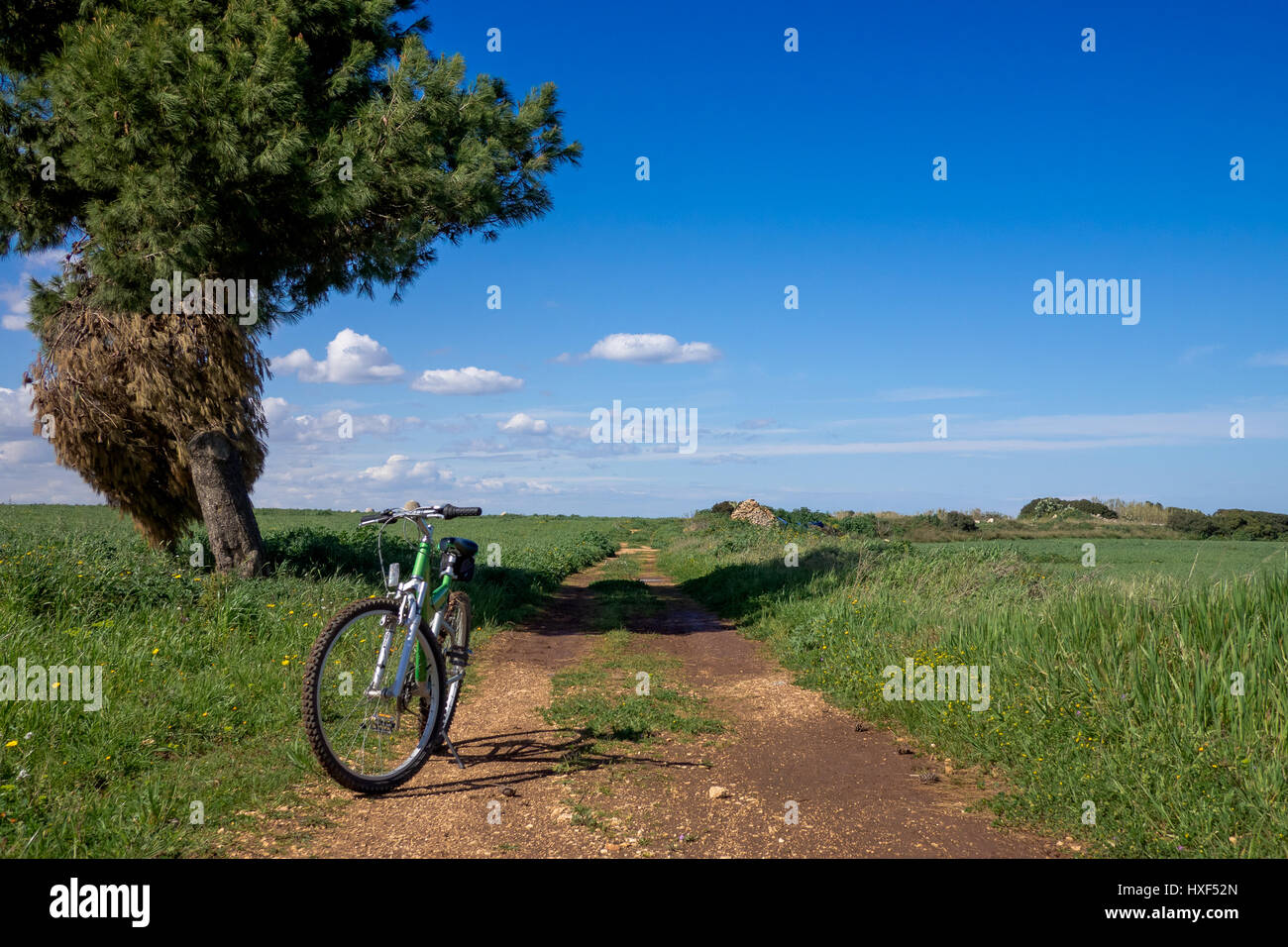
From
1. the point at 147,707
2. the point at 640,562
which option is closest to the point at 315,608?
the point at 147,707

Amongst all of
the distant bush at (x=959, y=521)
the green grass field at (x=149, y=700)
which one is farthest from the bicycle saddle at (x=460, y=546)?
the distant bush at (x=959, y=521)

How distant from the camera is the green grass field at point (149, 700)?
471cm

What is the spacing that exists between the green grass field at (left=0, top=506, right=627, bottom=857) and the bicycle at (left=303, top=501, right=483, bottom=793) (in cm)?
51

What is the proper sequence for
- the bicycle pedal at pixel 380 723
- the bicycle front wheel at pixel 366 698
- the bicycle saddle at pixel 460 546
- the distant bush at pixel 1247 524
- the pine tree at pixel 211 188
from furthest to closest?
the distant bush at pixel 1247 524
the pine tree at pixel 211 188
the bicycle saddle at pixel 460 546
the bicycle pedal at pixel 380 723
the bicycle front wheel at pixel 366 698

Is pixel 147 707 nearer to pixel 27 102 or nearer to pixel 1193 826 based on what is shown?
pixel 1193 826

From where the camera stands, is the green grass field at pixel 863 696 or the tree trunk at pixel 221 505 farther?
the tree trunk at pixel 221 505

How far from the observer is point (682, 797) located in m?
5.39

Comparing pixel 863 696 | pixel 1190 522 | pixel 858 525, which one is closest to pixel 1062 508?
pixel 1190 522

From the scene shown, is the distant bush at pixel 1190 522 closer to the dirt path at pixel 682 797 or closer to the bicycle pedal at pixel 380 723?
the dirt path at pixel 682 797

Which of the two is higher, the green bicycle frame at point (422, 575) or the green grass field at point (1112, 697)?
the green bicycle frame at point (422, 575)

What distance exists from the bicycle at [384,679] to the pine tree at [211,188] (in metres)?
6.79

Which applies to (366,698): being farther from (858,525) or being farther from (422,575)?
(858,525)

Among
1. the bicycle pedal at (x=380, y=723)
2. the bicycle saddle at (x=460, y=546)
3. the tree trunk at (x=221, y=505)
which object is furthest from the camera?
the tree trunk at (x=221, y=505)

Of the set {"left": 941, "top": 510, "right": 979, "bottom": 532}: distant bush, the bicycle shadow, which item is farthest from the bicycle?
{"left": 941, "top": 510, "right": 979, "bottom": 532}: distant bush
